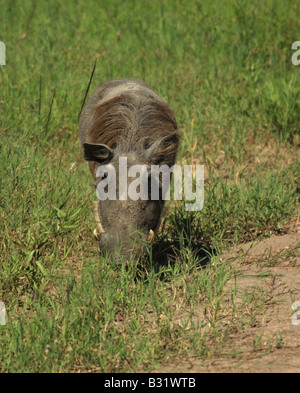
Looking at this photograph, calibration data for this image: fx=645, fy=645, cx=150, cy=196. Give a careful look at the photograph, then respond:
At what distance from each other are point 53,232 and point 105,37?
4.67 metres

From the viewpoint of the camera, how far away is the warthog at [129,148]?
411 cm

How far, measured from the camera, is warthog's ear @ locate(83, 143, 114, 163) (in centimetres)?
427

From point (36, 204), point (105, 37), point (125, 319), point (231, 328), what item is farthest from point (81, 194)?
point (105, 37)

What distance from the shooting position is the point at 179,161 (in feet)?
21.5

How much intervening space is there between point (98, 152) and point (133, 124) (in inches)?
14.4

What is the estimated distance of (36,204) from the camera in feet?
15.6

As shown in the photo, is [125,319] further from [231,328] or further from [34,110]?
[34,110]

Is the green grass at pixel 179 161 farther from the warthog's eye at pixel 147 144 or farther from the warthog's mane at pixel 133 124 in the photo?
the warthog's eye at pixel 147 144
